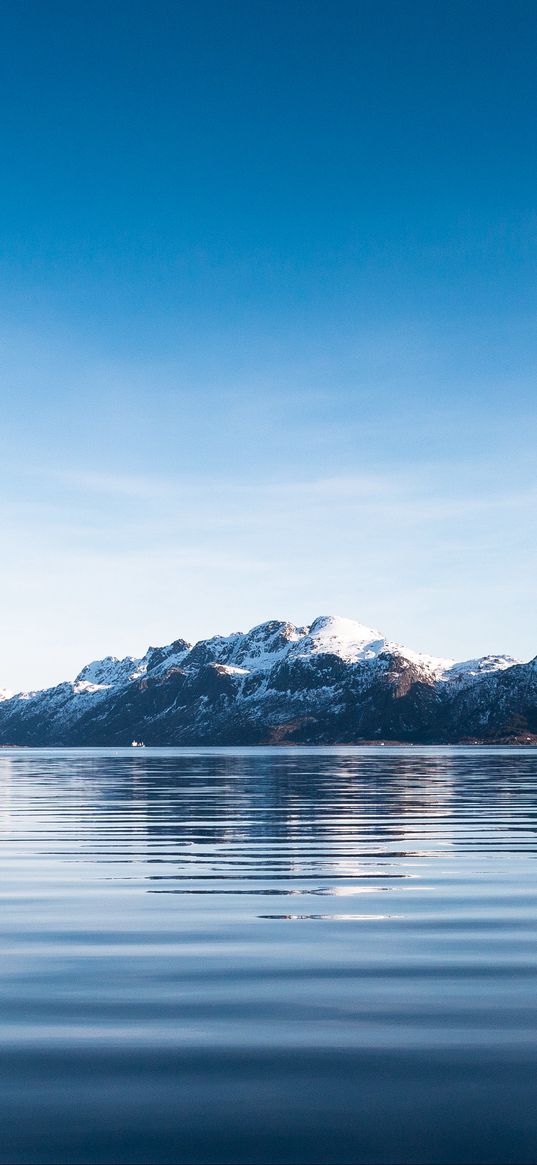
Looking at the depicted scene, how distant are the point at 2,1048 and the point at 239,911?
10.4 meters

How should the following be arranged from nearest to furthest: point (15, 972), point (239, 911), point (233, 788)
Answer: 1. point (15, 972)
2. point (239, 911)
3. point (233, 788)

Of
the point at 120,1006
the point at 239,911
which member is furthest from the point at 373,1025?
the point at 239,911

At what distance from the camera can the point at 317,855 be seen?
30984 mm

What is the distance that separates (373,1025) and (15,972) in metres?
5.74

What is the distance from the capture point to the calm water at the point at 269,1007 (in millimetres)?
9055

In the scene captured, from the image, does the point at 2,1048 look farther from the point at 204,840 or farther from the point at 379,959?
the point at 204,840

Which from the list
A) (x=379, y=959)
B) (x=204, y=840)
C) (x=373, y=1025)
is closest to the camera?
(x=373, y=1025)

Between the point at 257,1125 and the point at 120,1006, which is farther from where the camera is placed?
the point at 120,1006

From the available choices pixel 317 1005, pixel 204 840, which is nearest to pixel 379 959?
pixel 317 1005

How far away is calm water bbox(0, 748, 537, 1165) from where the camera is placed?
29.7ft

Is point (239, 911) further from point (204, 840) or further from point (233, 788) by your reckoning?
point (233, 788)

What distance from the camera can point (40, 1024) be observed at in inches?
489

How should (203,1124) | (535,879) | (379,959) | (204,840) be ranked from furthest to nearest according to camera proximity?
(204,840)
(535,879)
(379,959)
(203,1124)

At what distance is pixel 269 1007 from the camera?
44.0 feet
